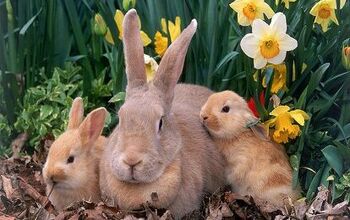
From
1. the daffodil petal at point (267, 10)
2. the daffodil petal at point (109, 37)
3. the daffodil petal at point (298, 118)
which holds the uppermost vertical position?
the daffodil petal at point (267, 10)

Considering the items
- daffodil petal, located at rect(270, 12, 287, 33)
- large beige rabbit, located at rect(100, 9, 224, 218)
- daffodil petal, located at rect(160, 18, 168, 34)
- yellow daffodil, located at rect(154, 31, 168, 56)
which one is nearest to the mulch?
large beige rabbit, located at rect(100, 9, 224, 218)

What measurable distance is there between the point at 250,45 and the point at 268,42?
0.09m

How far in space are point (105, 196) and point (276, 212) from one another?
0.82 meters

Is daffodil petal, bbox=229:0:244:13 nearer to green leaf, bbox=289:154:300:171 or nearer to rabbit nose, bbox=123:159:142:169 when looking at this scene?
green leaf, bbox=289:154:300:171

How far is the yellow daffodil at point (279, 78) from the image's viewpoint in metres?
5.54

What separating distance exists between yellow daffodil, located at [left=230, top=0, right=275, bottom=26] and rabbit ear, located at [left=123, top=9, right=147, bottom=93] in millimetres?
561

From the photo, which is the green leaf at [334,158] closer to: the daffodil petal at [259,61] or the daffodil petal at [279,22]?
the daffodil petal at [259,61]

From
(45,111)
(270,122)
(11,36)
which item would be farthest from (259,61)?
(11,36)

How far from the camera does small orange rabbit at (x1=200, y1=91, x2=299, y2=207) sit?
17.8 ft

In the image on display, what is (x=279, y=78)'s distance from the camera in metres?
5.57

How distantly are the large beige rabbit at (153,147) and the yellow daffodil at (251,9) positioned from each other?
355mm

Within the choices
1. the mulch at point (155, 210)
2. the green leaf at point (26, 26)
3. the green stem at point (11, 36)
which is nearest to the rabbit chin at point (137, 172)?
the mulch at point (155, 210)

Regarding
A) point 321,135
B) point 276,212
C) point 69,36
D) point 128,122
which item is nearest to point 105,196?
point 128,122

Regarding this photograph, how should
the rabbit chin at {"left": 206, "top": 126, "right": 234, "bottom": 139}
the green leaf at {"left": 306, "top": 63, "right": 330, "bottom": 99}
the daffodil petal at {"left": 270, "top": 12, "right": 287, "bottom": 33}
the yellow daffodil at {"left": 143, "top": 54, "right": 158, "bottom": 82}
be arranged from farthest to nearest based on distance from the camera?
the yellow daffodil at {"left": 143, "top": 54, "right": 158, "bottom": 82}, the rabbit chin at {"left": 206, "top": 126, "right": 234, "bottom": 139}, the green leaf at {"left": 306, "top": 63, "right": 330, "bottom": 99}, the daffodil petal at {"left": 270, "top": 12, "right": 287, "bottom": 33}
